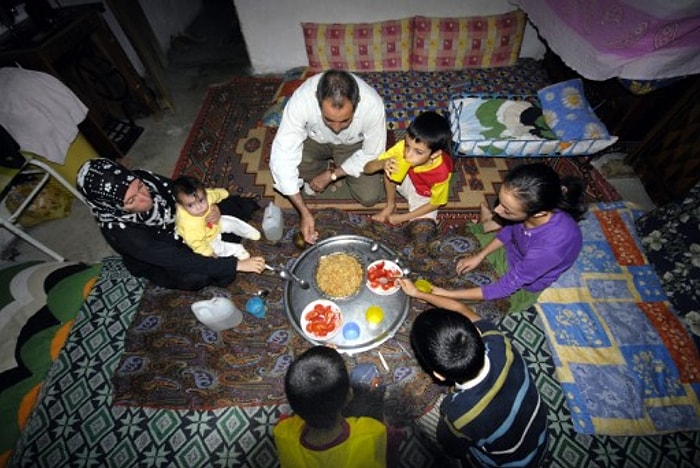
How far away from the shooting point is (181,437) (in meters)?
2.27

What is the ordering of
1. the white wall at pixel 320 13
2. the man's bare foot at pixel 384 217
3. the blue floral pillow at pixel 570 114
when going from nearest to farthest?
1. the man's bare foot at pixel 384 217
2. the blue floral pillow at pixel 570 114
3. the white wall at pixel 320 13

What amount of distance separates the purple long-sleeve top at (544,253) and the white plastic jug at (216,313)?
192 centimetres

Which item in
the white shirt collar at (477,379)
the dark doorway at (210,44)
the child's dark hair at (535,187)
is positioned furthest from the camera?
the dark doorway at (210,44)

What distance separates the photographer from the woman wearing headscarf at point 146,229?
2.22m

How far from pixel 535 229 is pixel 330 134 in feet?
6.90

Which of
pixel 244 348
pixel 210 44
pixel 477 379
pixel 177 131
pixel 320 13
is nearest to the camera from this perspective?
pixel 477 379

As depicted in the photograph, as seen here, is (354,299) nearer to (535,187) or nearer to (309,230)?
(309,230)

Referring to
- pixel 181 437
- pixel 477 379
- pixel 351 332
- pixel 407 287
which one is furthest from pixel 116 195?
pixel 477 379

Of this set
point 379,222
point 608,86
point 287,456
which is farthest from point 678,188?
point 287,456

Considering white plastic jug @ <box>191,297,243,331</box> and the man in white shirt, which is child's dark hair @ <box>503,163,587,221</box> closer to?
the man in white shirt

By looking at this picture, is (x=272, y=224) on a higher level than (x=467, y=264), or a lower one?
higher

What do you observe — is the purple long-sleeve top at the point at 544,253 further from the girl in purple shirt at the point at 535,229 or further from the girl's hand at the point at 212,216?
the girl's hand at the point at 212,216

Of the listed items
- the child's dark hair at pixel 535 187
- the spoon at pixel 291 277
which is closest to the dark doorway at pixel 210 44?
the spoon at pixel 291 277

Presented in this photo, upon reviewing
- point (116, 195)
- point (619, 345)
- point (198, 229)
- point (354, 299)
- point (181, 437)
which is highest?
point (116, 195)
